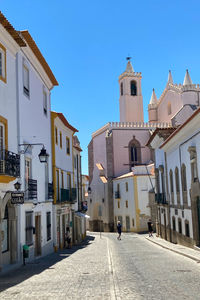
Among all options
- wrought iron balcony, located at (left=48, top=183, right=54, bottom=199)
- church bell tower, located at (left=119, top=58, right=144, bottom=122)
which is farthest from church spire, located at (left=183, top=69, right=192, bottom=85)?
wrought iron balcony, located at (left=48, top=183, right=54, bottom=199)

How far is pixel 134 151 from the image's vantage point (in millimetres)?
51688

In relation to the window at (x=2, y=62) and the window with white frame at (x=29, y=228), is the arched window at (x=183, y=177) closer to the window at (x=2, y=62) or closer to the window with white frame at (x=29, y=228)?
the window with white frame at (x=29, y=228)

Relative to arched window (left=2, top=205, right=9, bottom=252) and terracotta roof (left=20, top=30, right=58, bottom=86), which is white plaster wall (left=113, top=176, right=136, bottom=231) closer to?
terracotta roof (left=20, top=30, right=58, bottom=86)

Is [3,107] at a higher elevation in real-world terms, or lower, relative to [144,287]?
higher

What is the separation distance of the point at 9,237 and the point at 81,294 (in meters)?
6.25

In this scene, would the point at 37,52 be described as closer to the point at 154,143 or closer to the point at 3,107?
the point at 3,107

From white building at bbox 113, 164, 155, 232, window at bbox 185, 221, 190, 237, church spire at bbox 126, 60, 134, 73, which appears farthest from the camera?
church spire at bbox 126, 60, 134, 73

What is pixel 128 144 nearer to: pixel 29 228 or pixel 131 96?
pixel 131 96

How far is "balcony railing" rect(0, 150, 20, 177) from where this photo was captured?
38.4 feet

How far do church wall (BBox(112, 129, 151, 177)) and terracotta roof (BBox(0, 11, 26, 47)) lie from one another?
37.3 m

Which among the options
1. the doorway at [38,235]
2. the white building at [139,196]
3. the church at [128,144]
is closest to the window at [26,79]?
the doorway at [38,235]

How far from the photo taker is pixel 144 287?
8.88 meters

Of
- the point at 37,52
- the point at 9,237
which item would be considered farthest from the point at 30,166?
the point at 37,52

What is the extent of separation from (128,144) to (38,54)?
35.3 m
